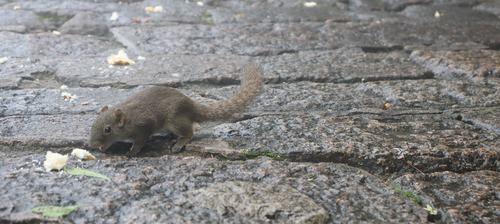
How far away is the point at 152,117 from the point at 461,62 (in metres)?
2.63

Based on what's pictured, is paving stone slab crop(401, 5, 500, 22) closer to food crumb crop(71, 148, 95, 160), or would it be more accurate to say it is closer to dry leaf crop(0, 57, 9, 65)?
dry leaf crop(0, 57, 9, 65)

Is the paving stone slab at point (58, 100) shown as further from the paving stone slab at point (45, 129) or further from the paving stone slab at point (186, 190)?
the paving stone slab at point (186, 190)

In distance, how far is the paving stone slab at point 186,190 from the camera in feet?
8.19

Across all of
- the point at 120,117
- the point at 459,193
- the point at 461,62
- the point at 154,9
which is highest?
the point at 154,9

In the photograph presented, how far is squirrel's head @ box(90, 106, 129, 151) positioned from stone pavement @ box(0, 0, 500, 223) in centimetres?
10

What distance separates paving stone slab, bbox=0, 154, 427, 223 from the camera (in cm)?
250

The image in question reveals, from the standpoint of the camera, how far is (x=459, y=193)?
2.78 meters

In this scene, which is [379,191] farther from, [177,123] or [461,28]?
[461,28]

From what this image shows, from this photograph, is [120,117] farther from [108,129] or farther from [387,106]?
[387,106]

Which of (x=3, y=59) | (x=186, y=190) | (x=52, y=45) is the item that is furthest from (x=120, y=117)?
(x=52, y=45)

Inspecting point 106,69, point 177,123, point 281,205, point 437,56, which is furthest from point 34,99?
point 437,56

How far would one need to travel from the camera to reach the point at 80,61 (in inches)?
186

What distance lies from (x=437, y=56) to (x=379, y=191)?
7.96ft

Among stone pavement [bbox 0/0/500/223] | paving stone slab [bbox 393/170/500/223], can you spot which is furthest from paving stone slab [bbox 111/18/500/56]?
paving stone slab [bbox 393/170/500/223]
